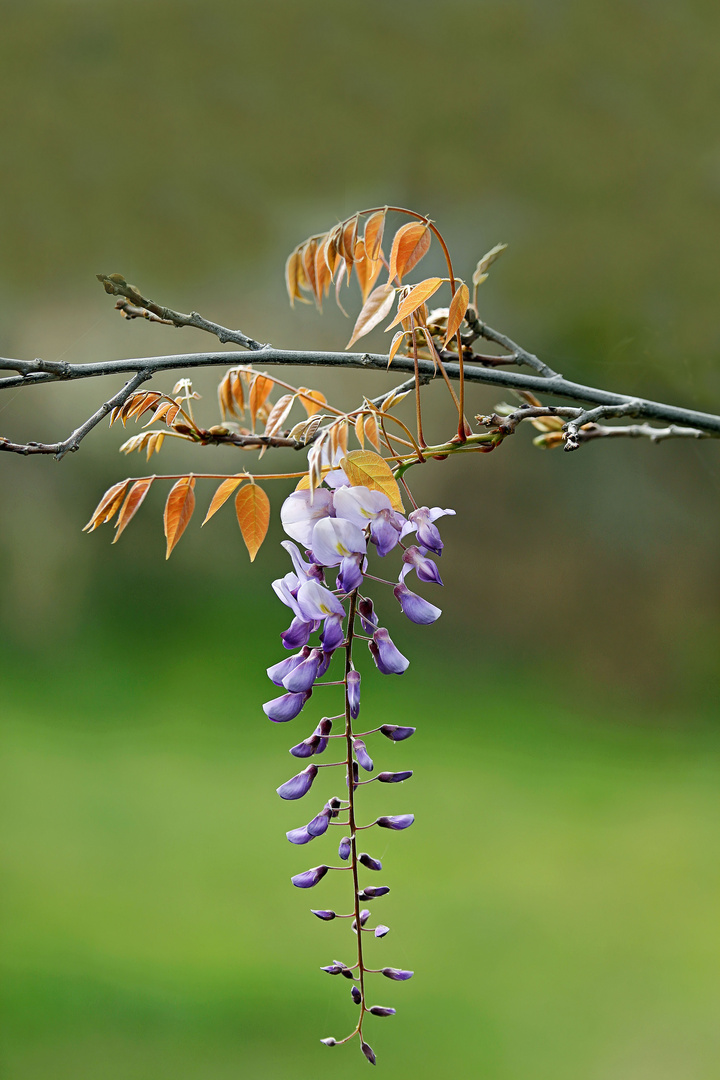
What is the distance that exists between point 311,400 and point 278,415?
0.05 feet

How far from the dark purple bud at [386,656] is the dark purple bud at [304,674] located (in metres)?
0.02

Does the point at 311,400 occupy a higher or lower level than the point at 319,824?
higher

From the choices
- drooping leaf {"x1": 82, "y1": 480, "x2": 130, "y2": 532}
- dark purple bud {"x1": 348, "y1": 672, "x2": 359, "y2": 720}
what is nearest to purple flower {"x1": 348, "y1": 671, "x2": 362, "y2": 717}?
dark purple bud {"x1": 348, "y1": 672, "x2": 359, "y2": 720}

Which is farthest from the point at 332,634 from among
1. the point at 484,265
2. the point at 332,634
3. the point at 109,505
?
the point at 484,265

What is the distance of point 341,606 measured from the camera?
0.24m

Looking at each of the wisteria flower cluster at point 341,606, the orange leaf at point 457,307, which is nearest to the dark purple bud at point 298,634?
the wisteria flower cluster at point 341,606

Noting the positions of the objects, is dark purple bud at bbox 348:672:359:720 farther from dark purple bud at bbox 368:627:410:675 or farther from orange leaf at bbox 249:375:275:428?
orange leaf at bbox 249:375:275:428

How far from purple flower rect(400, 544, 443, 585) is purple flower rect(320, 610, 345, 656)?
28mm

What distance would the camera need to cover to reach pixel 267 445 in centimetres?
26

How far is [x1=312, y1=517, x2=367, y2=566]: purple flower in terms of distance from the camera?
231 millimetres

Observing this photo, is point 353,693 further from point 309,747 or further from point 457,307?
point 457,307

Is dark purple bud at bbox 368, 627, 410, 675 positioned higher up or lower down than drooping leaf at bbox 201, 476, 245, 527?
lower down

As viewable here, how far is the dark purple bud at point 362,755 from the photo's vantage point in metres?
0.24

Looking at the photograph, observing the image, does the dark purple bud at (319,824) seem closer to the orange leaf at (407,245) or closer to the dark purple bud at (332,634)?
the dark purple bud at (332,634)
